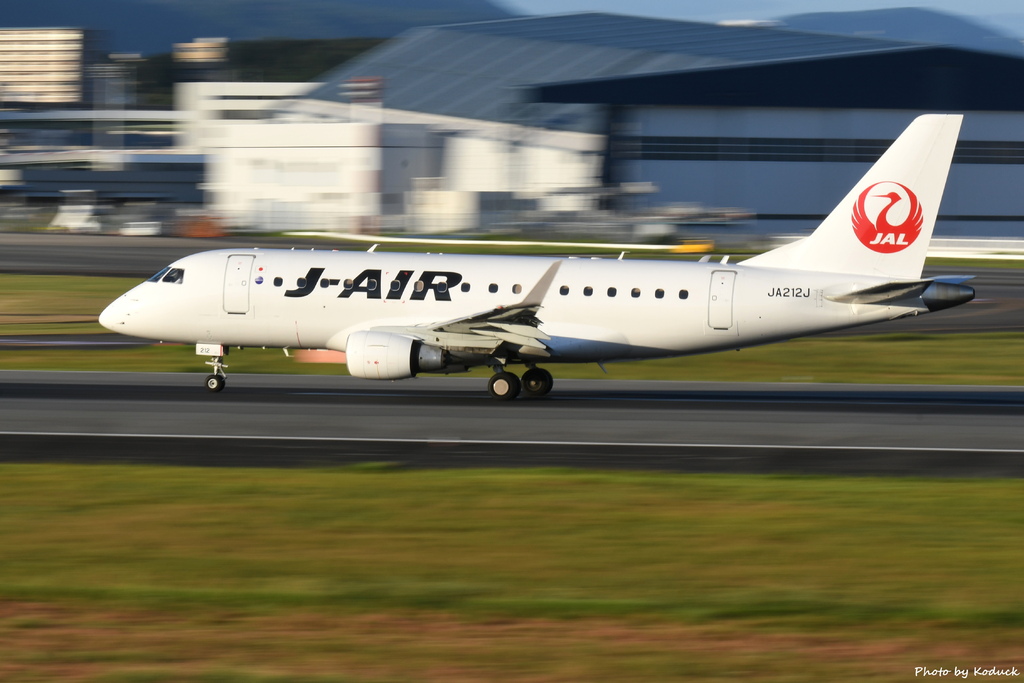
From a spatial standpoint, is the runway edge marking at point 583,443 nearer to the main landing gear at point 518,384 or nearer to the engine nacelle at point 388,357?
the engine nacelle at point 388,357

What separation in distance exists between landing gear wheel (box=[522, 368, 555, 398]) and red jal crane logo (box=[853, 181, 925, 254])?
7.95 meters

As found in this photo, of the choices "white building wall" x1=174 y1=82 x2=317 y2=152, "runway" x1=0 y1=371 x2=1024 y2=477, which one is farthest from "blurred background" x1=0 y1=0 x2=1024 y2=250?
"runway" x1=0 y1=371 x2=1024 y2=477

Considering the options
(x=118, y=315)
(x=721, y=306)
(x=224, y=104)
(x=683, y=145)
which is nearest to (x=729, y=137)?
(x=683, y=145)

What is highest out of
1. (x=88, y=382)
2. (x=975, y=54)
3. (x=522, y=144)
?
(x=975, y=54)

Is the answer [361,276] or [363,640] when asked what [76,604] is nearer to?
[363,640]

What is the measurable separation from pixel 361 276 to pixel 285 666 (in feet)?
59.3

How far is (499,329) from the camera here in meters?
26.3

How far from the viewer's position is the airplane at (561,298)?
1019 inches

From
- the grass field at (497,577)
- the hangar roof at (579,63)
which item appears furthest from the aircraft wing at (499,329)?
the hangar roof at (579,63)

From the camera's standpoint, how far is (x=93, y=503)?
51.8ft

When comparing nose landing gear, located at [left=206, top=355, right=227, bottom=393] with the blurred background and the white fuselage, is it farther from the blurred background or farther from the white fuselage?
the blurred background

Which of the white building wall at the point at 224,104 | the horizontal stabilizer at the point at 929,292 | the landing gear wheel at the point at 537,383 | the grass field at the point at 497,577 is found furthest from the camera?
the white building wall at the point at 224,104

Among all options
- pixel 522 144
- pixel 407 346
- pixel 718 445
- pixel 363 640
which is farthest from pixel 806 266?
pixel 522 144

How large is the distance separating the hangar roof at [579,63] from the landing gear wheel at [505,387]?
77156mm
